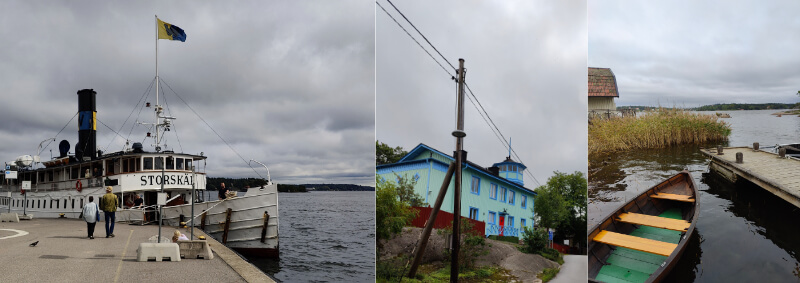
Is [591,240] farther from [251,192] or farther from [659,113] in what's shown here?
[251,192]

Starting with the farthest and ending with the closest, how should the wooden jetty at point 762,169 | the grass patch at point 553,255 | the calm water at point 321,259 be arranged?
the calm water at point 321,259
the wooden jetty at point 762,169
the grass patch at point 553,255

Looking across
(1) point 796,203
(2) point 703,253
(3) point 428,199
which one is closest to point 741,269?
(2) point 703,253

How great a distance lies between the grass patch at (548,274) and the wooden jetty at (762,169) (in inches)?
97.5

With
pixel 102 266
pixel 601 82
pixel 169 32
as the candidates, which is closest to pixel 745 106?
pixel 601 82

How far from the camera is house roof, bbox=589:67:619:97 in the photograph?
10.4 ft

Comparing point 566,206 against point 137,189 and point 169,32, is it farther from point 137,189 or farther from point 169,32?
point 137,189

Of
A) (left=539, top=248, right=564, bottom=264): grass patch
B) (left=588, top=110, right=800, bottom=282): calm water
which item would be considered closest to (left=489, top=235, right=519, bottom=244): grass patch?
(left=539, top=248, right=564, bottom=264): grass patch

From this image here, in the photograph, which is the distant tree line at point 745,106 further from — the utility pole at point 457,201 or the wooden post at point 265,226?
the wooden post at point 265,226

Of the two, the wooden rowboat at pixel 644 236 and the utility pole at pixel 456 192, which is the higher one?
the utility pole at pixel 456 192

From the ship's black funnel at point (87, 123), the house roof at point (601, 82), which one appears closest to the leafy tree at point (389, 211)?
the house roof at point (601, 82)

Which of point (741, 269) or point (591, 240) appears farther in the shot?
point (741, 269)

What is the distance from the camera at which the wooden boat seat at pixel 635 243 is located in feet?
10.4

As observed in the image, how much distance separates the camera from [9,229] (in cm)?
1141

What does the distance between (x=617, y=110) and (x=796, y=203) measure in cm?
166
